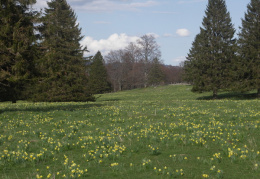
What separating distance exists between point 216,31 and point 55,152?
34.1 meters

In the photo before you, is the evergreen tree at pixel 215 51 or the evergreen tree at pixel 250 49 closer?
the evergreen tree at pixel 250 49

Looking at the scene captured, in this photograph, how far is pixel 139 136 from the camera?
975 cm

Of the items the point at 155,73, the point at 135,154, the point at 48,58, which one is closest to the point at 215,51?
the point at 48,58

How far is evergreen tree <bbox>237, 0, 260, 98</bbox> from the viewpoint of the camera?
32.5 metres

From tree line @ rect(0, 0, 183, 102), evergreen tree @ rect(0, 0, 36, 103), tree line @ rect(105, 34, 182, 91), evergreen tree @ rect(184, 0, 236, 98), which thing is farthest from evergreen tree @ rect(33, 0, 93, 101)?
tree line @ rect(105, 34, 182, 91)

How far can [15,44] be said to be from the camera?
49.8 ft

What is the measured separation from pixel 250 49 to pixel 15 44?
29.4 metres

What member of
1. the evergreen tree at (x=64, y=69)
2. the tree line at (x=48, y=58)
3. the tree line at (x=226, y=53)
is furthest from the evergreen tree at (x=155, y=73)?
the evergreen tree at (x=64, y=69)

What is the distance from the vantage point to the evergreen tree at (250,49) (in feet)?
107

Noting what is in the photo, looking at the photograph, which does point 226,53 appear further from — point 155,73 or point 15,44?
point 155,73

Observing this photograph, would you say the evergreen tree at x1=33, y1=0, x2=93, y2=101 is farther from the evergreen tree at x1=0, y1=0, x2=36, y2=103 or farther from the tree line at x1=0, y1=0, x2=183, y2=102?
the evergreen tree at x1=0, y1=0, x2=36, y2=103

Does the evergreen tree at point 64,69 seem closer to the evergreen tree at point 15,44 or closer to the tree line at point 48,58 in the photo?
the tree line at point 48,58

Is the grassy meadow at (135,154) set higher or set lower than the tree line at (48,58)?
lower

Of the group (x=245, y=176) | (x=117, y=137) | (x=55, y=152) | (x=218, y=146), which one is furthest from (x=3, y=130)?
(x=245, y=176)
